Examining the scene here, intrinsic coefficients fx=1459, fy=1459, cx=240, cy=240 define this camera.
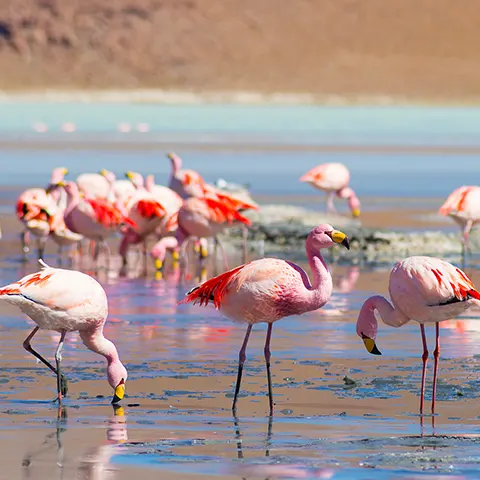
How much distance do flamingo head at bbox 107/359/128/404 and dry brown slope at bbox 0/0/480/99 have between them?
4298 inches

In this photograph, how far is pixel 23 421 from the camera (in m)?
8.24

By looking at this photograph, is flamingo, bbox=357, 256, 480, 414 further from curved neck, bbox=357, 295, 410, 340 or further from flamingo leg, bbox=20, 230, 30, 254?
flamingo leg, bbox=20, 230, 30, 254

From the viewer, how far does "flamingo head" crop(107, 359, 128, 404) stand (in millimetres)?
8734

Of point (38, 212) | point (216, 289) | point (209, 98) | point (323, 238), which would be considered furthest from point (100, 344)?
point (209, 98)

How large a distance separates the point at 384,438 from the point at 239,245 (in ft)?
36.9

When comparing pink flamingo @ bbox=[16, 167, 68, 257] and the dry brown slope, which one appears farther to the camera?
the dry brown slope

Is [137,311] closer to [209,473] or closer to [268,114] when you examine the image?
[209,473]

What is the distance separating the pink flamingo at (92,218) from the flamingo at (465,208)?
3.76 m

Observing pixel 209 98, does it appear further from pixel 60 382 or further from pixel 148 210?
pixel 60 382

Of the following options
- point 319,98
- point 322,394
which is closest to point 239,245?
point 322,394

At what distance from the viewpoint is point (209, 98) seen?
11531cm

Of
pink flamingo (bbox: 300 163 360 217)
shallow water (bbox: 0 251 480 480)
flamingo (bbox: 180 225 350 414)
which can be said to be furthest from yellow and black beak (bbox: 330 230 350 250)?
pink flamingo (bbox: 300 163 360 217)

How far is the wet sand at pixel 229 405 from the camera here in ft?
23.6

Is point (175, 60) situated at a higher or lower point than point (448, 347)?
higher
